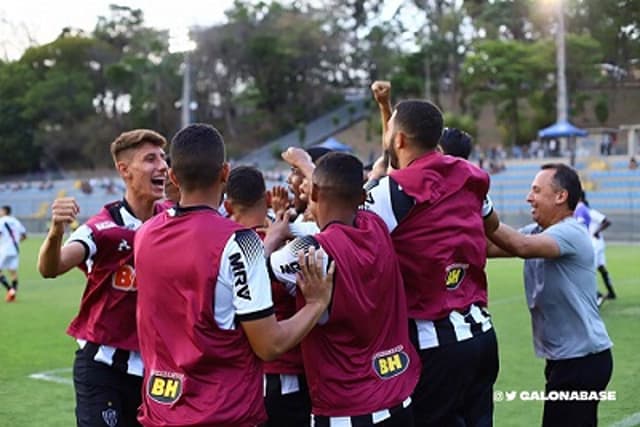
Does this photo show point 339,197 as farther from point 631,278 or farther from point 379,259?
point 631,278

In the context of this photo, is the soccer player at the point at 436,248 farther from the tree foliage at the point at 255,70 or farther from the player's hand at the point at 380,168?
the tree foliage at the point at 255,70

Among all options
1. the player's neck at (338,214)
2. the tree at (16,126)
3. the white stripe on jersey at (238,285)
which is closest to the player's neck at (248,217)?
the player's neck at (338,214)

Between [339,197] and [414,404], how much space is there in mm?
1168

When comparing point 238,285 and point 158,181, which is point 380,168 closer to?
point 158,181

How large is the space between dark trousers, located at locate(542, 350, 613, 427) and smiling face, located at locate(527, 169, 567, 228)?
877 millimetres

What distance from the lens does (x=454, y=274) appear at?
429cm

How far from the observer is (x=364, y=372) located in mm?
3801

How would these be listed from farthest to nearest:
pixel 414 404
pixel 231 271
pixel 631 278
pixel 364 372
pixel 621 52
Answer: pixel 621 52 → pixel 631 278 → pixel 414 404 → pixel 364 372 → pixel 231 271

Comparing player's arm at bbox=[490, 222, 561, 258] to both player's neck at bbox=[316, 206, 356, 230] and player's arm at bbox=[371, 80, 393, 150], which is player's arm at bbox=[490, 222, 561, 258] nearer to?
player's arm at bbox=[371, 80, 393, 150]

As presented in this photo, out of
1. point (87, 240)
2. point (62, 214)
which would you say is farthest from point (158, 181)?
point (62, 214)

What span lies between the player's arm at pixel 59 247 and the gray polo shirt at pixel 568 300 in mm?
2744

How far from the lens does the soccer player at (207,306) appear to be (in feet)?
11.3

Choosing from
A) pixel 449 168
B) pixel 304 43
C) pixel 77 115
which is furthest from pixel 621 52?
pixel 449 168

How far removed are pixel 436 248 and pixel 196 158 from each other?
4.30ft
